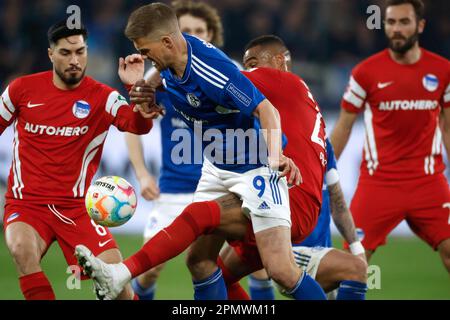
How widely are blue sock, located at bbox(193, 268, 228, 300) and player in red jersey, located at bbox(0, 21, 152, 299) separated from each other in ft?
1.58

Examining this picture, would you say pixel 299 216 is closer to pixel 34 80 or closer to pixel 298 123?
pixel 298 123

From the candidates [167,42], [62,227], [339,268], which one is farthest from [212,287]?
[167,42]

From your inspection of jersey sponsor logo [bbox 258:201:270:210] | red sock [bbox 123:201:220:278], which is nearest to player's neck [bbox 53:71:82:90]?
red sock [bbox 123:201:220:278]

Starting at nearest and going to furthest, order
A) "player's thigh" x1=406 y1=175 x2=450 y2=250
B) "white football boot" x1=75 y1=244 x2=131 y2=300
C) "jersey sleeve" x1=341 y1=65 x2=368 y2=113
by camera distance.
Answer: "white football boot" x1=75 y1=244 x2=131 y2=300 < "player's thigh" x1=406 y1=175 x2=450 y2=250 < "jersey sleeve" x1=341 y1=65 x2=368 y2=113

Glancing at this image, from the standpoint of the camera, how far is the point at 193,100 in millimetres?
4996

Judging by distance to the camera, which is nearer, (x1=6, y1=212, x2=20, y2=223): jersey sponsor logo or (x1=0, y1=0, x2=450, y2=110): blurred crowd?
(x1=6, y1=212, x2=20, y2=223): jersey sponsor logo

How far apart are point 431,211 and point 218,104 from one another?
7.95ft

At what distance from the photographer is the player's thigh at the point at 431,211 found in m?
6.57

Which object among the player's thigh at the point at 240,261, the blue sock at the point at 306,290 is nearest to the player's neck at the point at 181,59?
the player's thigh at the point at 240,261

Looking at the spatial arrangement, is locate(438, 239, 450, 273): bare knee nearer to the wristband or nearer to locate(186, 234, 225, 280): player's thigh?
the wristband

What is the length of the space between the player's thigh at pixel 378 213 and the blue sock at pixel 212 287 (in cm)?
170

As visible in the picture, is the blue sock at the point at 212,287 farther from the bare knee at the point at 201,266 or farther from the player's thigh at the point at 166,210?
the player's thigh at the point at 166,210

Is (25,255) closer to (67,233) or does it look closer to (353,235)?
(67,233)

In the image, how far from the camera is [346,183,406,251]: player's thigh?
6.72 meters
